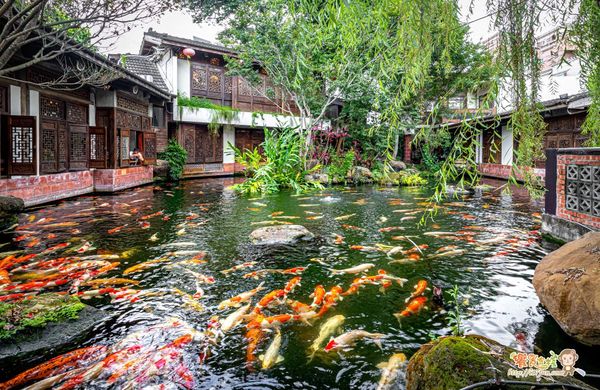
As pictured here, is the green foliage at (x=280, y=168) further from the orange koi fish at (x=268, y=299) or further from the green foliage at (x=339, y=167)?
the orange koi fish at (x=268, y=299)

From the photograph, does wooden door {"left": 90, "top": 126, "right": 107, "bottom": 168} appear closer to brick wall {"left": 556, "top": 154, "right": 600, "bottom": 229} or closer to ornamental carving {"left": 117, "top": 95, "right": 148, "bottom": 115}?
ornamental carving {"left": 117, "top": 95, "right": 148, "bottom": 115}

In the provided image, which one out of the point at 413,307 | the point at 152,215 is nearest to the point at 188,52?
the point at 152,215

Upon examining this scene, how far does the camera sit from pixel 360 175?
1762cm

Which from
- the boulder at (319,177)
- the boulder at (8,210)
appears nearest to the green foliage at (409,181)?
the boulder at (319,177)

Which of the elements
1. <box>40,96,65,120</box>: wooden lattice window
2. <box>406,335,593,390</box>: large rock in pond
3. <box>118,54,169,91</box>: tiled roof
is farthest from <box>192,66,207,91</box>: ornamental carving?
<box>406,335,593,390</box>: large rock in pond

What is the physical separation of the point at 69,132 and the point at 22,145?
257 centimetres

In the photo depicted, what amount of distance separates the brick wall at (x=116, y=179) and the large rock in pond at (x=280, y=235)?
7.86 m

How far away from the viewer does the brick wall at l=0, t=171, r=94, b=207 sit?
874 cm

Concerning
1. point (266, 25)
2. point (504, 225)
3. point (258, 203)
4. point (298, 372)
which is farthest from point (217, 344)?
point (266, 25)

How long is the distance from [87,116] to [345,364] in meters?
12.2

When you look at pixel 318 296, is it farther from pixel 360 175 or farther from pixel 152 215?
pixel 360 175

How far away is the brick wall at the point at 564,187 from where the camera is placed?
5032 mm

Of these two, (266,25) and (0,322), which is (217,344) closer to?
(0,322)

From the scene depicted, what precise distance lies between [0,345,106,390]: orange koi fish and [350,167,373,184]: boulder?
1497 centimetres
